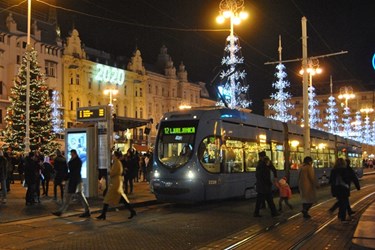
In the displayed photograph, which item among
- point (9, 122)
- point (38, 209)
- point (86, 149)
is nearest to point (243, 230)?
point (38, 209)

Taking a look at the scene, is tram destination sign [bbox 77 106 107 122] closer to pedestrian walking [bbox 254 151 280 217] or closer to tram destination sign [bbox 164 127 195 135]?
tram destination sign [bbox 164 127 195 135]

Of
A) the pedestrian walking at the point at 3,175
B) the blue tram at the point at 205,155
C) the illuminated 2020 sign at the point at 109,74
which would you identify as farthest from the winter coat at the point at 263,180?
the illuminated 2020 sign at the point at 109,74

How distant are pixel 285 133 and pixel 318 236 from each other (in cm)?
1335

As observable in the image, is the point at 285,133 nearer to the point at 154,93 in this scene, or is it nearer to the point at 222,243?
the point at 222,243

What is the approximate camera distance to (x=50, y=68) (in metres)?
57.3

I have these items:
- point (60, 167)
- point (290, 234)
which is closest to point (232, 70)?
point (60, 167)

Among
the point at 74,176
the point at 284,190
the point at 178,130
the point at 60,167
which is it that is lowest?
the point at 284,190

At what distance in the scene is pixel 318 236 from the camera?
10641 millimetres

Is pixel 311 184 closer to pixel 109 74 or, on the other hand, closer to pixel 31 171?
pixel 31 171

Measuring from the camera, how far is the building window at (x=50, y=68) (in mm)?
56856

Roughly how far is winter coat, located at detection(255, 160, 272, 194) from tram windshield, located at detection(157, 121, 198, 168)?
3212mm

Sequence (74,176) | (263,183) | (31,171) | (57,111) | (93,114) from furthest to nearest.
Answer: (57,111) → (93,114) → (31,171) → (263,183) → (74,176)

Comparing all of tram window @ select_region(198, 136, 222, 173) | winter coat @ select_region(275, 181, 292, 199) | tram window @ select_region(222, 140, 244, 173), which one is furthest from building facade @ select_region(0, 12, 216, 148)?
winter coat @ select_region(275, 181, 292, 199)

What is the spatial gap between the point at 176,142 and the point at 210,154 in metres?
1.24
